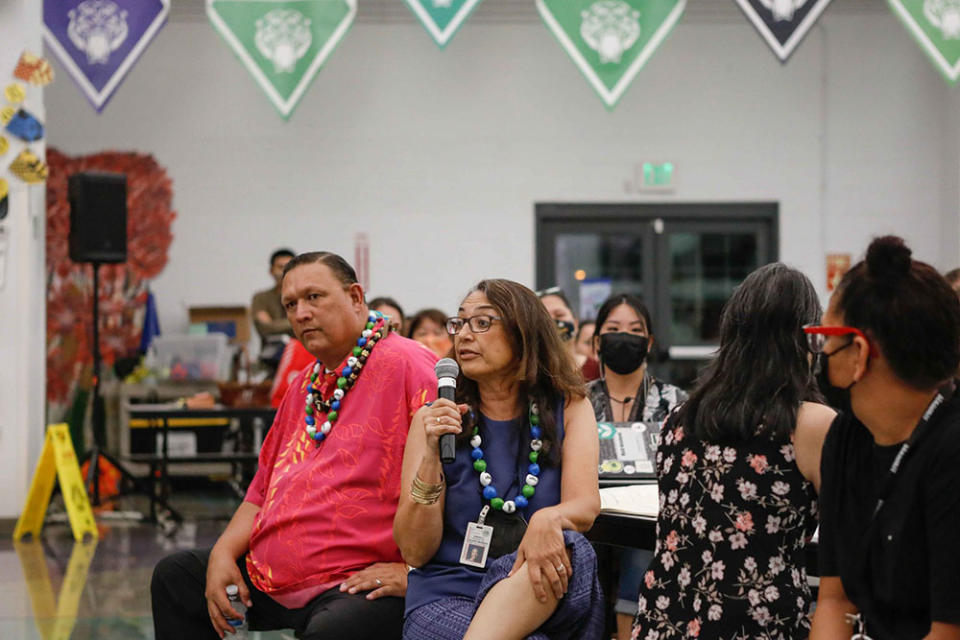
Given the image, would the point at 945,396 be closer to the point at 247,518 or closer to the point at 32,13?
the point at 247,518

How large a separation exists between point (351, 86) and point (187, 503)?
349 cm

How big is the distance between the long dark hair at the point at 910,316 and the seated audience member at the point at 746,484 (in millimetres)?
411

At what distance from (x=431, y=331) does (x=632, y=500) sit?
2.74 metres

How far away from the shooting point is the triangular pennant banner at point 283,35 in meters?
6.38

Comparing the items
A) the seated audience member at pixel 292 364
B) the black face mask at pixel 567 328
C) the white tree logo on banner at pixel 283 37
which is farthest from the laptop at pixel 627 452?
the white tree logo on banner at pixel 283 37

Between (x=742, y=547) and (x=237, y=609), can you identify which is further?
(x=237, y=609)

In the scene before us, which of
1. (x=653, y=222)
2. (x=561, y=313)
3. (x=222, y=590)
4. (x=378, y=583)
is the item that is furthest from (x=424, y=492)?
(x=653, y=222)

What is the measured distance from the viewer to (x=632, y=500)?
9.21 feet

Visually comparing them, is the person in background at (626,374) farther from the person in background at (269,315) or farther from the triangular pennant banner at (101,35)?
the person in background at (269,315)

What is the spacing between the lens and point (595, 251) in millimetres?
9867

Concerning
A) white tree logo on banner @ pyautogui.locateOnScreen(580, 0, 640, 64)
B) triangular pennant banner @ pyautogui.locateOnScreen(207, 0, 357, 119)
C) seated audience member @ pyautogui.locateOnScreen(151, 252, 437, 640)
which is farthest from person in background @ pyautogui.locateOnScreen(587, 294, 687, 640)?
triangular pennant banner @ pyautogui.locateOnScreen(207, 0, 357, 119)

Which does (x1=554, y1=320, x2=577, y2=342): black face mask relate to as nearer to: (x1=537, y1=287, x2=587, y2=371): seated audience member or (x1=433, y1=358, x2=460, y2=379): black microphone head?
(x1=537, y1=287, x2=587, y2=371): seated audience member

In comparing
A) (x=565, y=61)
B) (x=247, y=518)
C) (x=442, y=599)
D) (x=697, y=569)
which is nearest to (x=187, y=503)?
(x=565, y=61)

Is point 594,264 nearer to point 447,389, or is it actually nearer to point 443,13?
point 443,13
